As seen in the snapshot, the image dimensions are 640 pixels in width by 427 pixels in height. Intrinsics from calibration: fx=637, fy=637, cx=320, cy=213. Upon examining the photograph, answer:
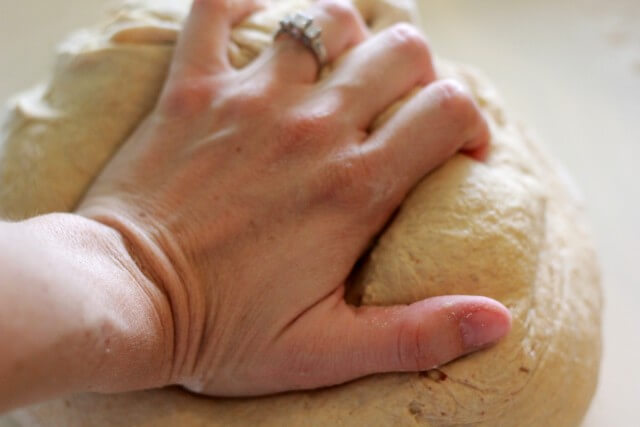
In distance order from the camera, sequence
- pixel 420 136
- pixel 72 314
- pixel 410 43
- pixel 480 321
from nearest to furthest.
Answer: pixel 72 314 → pixel 480 321 → pixel 420 136 → pixel 410 43

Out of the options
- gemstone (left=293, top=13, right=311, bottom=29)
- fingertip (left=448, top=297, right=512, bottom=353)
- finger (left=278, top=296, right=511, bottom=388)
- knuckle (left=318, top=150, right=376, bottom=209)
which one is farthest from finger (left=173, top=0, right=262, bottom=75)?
fingertip (left=448, top=297, right=512, bottom=353)

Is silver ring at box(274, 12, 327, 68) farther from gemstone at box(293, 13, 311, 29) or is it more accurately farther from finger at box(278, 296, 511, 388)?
finger at box(278, 296, 511, 388)

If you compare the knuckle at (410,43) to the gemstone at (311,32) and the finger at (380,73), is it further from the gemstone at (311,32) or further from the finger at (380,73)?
the gemstone at (311,32)

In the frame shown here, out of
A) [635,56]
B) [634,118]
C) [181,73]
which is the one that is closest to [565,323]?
[181,73]

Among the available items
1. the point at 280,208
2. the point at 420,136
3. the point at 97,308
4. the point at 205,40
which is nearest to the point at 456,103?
the point at 420,136

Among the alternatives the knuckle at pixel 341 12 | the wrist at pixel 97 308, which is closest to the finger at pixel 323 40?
the knuckle at pixel 341 12

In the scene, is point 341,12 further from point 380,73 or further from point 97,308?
point 97,308

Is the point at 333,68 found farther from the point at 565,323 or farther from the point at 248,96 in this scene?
the point at 565,323
